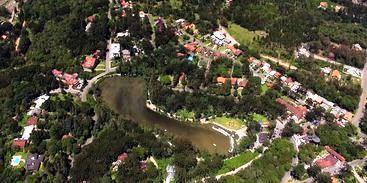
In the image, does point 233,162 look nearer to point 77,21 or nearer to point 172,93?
point 172,93

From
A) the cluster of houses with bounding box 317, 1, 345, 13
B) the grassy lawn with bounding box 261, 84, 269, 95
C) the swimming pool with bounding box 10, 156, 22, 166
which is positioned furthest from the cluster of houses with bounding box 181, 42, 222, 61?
the swimming pool with bounding box 10, 156, 22, 166

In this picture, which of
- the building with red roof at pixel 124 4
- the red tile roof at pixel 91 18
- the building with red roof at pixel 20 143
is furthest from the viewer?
the building with red roof at pixel 124 4

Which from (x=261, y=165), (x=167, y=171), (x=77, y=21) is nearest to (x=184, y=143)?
(x=167, y=171)

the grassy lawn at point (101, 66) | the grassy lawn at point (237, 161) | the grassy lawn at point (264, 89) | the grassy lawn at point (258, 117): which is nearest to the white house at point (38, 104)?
the grassy lawn at point (101, 66)

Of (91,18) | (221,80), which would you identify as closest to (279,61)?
(221,80)

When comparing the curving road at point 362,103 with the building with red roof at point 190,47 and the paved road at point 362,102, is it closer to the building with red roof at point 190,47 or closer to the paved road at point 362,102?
the paved road at point 362,102

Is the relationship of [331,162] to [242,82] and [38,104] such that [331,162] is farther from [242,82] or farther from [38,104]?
[38,104]
